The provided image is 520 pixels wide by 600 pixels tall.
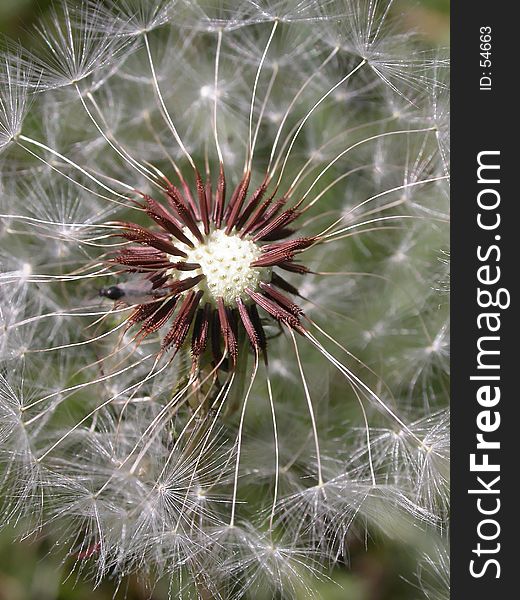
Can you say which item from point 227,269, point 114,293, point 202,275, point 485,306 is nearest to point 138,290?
point 114,293

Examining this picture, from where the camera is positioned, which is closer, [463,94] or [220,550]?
[220,550]

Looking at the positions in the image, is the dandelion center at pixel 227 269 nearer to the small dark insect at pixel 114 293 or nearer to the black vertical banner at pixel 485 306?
the small dark insect at pixel 114 293

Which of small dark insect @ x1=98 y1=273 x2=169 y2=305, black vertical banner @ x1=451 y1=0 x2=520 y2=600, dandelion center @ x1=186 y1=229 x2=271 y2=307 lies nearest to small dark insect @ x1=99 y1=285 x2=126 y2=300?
small dark insect @ x1=98 y1=273 x2=169 y2=305

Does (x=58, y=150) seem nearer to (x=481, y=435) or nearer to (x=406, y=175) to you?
(x=406, y=175)

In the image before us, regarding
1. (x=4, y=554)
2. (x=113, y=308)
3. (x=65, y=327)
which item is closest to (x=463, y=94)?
(x=113, y=308)

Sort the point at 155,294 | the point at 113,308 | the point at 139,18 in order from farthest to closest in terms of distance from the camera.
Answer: the point at 139,18
the point at 113,308
the point at 155,294
